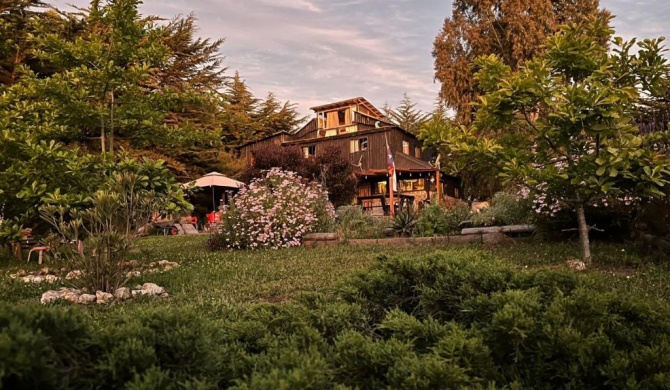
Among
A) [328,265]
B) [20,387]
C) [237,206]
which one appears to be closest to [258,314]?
[20,387]

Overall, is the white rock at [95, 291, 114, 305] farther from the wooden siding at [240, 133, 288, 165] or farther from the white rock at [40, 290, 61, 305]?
the wooden siding at [240, 133, 288, 165]

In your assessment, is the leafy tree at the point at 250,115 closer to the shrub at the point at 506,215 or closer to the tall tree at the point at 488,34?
the tall tree at the point at 488,34

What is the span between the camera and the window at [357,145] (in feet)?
92.8

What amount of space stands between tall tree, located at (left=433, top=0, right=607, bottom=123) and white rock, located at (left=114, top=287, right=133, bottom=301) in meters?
21.7

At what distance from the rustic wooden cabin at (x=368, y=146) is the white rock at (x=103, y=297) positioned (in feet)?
69.0

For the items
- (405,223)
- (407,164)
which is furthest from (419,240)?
(407,164)

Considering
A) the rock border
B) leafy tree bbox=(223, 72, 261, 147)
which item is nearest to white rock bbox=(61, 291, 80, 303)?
the rock border

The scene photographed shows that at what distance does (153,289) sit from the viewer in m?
4.81

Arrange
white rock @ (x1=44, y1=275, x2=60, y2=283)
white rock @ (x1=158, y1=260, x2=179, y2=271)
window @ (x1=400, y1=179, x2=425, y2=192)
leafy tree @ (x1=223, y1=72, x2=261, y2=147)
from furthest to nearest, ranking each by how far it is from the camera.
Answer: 1. leafy tree @ (x1=223, y1=72, x2=261, y2=147)
2. window @ (x1=400, y1=179, x2=425, y2=192)
3. white rock @ (x1=158, y1=260, x2=179, y2=271)
4. white rock @ (x1=44, y1=275, x2=60, y2=283)

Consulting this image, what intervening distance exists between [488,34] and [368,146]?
895cm

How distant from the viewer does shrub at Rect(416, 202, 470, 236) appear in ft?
32.7

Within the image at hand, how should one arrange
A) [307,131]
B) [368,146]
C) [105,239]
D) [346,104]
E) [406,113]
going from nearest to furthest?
[105,239] < [368,146] < [346,104] < [307,131] < [406,113]

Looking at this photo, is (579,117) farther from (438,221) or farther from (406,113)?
(406,113)

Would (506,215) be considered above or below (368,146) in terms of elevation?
below
